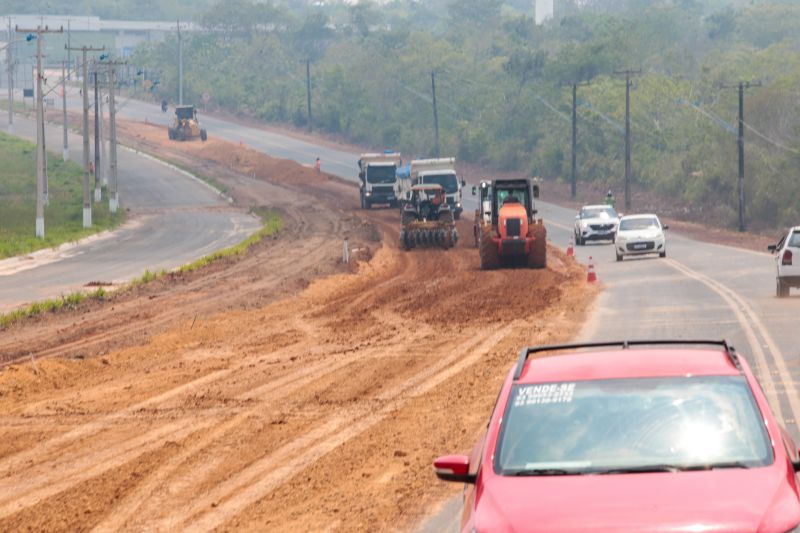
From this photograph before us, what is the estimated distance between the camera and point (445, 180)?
68500 millimetres

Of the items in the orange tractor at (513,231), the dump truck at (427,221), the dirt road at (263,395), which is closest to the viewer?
the dirt road at (263,395)

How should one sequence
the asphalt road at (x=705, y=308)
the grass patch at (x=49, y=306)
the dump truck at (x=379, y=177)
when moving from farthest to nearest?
the dump truck at (x=379, y=177) < the grass patch at (x=49, y=306) < the asphalt road at (x=705, y=308)

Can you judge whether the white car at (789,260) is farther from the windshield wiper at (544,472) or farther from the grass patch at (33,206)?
the grass patch at (33,206)

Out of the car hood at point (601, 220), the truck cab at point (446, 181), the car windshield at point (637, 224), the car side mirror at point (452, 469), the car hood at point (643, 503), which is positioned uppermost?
the car hood at point (643, 503)

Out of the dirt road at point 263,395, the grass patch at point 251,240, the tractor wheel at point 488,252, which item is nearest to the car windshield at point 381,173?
the grass patch at point 251,240

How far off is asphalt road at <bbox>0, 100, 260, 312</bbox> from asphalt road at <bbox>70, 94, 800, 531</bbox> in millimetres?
15740

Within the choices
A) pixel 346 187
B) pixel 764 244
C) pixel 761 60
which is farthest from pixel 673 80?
pixel 764 244

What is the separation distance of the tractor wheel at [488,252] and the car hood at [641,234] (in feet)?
21.1

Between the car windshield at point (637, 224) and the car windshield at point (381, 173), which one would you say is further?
the car windshield at point (381, 173)

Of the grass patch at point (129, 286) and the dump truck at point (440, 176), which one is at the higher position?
the dump truck at point (440, 176)

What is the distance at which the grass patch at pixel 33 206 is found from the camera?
6444cm

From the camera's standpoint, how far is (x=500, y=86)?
134250 mm

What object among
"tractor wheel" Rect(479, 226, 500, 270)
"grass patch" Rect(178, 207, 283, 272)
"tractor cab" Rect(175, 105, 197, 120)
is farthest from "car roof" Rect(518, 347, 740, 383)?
"tractor cab" Rect(175, 105, 197, 120)

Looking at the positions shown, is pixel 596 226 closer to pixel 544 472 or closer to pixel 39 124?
pixel 39 124
